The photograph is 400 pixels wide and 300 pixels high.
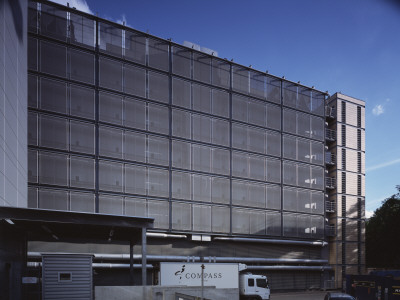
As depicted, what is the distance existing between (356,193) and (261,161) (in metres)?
17.5

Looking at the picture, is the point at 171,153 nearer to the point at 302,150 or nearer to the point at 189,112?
the point at 189,112

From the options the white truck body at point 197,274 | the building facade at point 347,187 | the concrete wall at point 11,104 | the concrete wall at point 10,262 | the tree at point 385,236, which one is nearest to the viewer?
the concrete wall at point 10,262

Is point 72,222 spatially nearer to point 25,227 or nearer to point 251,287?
point 25,227

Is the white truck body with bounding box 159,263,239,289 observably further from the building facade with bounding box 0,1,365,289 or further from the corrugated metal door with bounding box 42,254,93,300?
the building facade with bounding box 0,1,365,289

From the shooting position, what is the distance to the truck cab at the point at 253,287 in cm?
3356

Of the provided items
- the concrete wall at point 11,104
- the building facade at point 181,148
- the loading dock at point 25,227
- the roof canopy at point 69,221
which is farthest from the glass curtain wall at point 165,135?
the loading dock at point 25,227

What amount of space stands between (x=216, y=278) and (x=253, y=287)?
4106mm

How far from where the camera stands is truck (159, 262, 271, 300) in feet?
99.7

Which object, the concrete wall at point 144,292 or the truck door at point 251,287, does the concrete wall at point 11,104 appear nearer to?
the concrete wall at point 144,292

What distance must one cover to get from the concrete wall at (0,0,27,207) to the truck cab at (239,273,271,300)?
1860 centimetres

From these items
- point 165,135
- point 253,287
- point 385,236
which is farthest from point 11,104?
point 385,236

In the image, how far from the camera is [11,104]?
969 inches

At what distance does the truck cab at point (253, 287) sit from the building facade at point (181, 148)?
9965 millimetres

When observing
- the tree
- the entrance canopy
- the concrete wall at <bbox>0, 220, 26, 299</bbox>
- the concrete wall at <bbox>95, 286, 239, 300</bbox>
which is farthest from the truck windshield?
the tree
